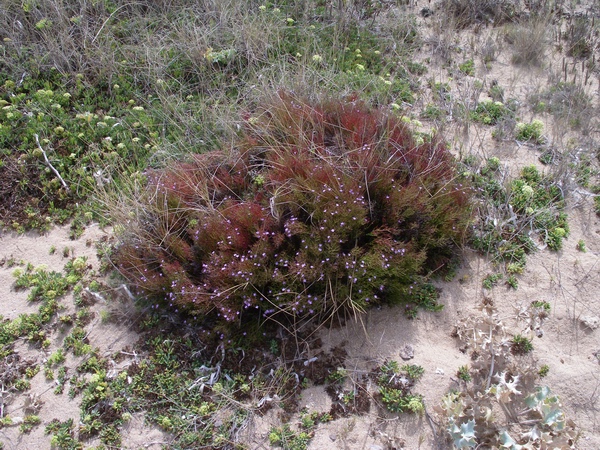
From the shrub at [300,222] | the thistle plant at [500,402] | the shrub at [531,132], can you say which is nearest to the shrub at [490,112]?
the shrub at [531,132]

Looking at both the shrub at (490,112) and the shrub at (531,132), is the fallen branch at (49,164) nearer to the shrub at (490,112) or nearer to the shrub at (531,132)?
the shrub at (490,112)

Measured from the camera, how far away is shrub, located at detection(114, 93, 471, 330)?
3.82 meters

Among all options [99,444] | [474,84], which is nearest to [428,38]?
[474,84]

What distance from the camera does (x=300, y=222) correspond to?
3.94m

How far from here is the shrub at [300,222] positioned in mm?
3816

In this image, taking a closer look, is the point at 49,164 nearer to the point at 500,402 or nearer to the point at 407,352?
the point at 407,352

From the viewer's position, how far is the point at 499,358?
3.70 metres

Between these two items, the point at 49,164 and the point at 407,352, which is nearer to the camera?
the point at 407,352

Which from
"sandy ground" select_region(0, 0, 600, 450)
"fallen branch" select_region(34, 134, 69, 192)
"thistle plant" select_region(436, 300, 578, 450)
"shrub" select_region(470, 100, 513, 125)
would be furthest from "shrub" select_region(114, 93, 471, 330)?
"shrub" select_region(470, 100, 513, 125)

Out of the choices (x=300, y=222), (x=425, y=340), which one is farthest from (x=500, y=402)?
(x=300, y=222)

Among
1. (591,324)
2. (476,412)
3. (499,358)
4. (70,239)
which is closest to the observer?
(476,412)

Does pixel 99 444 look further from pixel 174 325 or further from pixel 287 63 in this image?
pixel 287 63

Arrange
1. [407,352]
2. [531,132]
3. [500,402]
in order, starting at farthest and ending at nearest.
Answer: [531,132] < [407,352] < [500,402]

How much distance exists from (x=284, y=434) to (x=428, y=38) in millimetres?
5299
